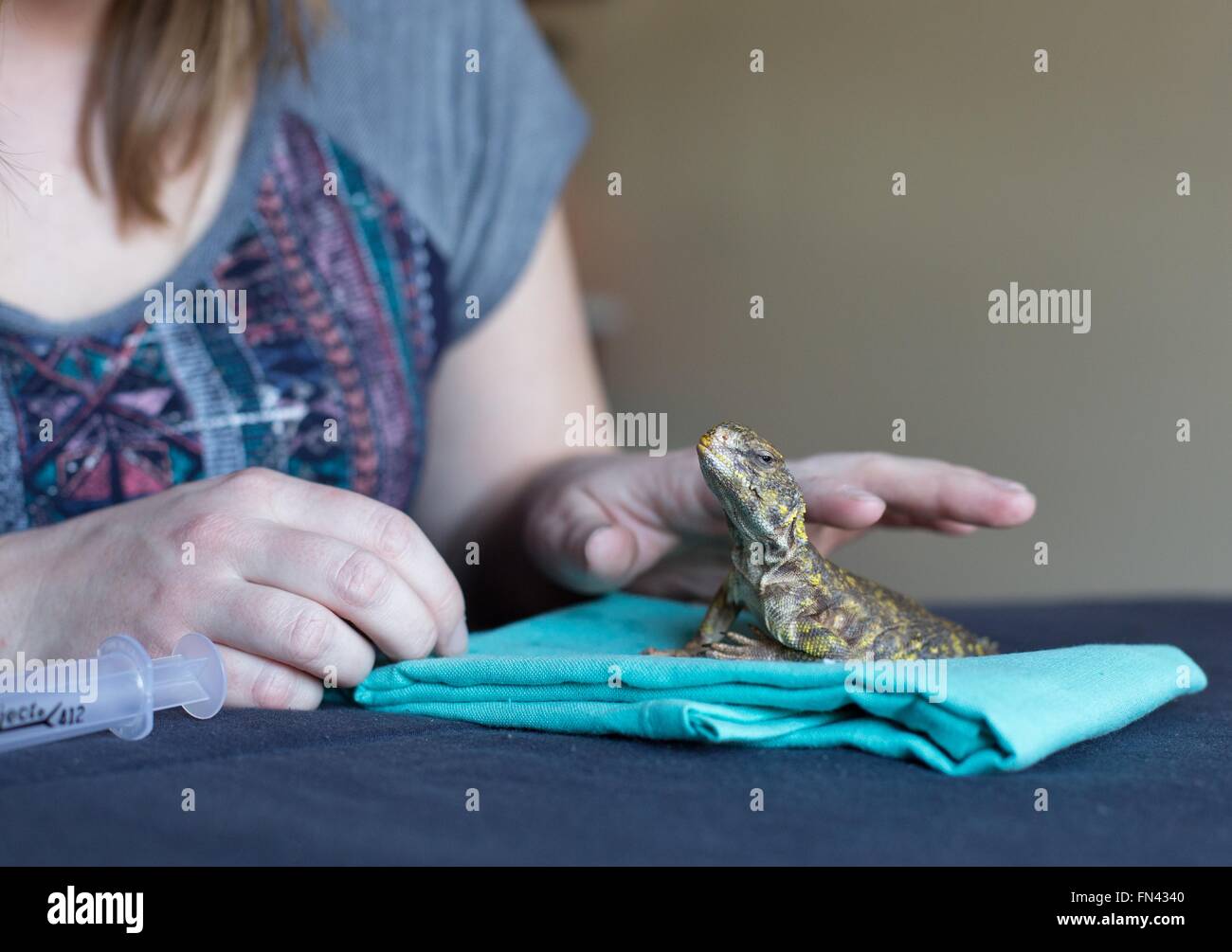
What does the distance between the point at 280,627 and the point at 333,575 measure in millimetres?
57

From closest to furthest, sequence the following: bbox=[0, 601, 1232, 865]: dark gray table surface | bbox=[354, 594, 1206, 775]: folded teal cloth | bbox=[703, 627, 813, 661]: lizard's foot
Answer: bbox=[0, 601, 1232, 865]: dark gray table surface, bbox=[354, 594, 1206, 775]: folded teal cloth, bbox=[703, 627, 813, 661]: lizard's foot

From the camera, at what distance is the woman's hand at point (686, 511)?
1.17 meters

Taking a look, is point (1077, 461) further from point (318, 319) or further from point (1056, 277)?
point (318, 319)

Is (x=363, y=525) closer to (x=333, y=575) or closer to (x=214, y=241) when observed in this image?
(x=333, y=575)

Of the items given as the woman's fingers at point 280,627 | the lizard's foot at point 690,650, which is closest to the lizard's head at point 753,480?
the lizard's foot at point 690,650

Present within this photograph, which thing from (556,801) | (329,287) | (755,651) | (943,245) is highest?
(943,245)

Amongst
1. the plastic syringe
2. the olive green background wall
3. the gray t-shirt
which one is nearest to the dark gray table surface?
the plastic syringe

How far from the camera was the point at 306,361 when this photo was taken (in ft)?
5.03

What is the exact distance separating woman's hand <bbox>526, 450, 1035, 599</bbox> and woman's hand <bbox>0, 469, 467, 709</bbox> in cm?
33

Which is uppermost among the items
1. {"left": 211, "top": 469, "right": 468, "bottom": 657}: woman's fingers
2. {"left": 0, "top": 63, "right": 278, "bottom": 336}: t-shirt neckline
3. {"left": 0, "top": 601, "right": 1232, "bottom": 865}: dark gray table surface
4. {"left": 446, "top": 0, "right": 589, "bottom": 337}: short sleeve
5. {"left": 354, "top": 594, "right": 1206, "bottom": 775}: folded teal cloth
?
{"left": 446, "top": 0, "right": 589, "bottom": 337}: short sleeve

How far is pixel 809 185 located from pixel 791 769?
3385 millimetres

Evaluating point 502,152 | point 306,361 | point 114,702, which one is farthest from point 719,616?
point 502,152

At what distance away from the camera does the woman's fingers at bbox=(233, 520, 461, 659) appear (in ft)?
3.17

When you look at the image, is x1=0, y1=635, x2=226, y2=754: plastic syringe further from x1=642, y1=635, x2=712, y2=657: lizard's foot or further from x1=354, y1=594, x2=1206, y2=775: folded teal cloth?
x1=642, y1=635, x2=712, y2=657: lizard's foot
